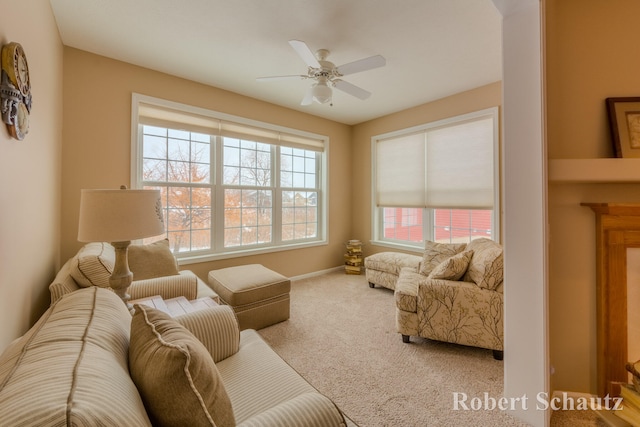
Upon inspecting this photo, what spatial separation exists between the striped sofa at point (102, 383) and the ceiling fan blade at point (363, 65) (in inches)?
88.6

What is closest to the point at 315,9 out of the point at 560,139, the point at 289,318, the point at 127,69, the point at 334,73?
the point at 334,73

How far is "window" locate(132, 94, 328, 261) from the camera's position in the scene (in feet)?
10.1

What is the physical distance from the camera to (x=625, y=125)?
5.05ft

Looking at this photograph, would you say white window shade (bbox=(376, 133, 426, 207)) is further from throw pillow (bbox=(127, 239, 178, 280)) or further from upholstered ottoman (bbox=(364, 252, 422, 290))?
throw pillow (bbox=(127, 239, 178, 280))

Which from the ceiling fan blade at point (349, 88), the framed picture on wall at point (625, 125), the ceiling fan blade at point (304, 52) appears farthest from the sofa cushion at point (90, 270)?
the framed picture on wall at point (625, 125)

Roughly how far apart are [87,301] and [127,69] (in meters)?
2.89

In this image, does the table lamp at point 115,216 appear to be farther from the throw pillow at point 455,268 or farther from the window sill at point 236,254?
the throw pillow at point 455,268

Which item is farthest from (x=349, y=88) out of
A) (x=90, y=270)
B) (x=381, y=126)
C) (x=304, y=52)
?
(x=90, y=270)

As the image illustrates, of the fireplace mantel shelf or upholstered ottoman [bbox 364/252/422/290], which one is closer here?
the fireplace mantel shelf

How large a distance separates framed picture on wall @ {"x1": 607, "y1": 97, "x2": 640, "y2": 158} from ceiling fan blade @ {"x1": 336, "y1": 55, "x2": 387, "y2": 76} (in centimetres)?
149

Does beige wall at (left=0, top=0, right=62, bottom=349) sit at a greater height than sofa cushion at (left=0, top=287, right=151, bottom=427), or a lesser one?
greater

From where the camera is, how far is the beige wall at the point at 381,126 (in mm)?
3402

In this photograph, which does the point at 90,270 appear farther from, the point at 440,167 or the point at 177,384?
the point at 440,167

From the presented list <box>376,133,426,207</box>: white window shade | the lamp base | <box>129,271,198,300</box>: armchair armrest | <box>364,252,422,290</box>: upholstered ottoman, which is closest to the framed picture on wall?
<box>364,252,422,290</box>: upholstered ottoman
